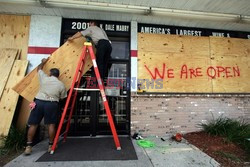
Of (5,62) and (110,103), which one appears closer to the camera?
(5,62)

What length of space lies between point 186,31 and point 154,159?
12.9 feet

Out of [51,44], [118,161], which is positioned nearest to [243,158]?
[118,161]

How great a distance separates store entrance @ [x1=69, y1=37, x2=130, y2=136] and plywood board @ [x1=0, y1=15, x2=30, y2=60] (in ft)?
6.36

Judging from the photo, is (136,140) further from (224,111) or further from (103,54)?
(224,111)

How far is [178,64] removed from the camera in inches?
169

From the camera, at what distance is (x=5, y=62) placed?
360 centimetres

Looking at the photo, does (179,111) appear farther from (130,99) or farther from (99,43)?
(99,43)

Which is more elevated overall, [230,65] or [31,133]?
[230,65]

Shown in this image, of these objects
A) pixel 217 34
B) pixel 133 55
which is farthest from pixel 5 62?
pixel 217 34

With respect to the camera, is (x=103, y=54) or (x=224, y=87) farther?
(x=224, y=87)

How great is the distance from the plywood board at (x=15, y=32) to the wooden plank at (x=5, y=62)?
197 millimetres

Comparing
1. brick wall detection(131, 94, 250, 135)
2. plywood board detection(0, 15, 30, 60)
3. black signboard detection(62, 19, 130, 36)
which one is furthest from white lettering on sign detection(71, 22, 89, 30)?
brick wall detection(131, 94, 250, 135)

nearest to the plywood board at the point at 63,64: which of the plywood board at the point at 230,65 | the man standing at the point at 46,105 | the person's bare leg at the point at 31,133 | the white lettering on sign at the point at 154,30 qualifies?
the man standing at the point at 46,105

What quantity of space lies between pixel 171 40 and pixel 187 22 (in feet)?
2.29
